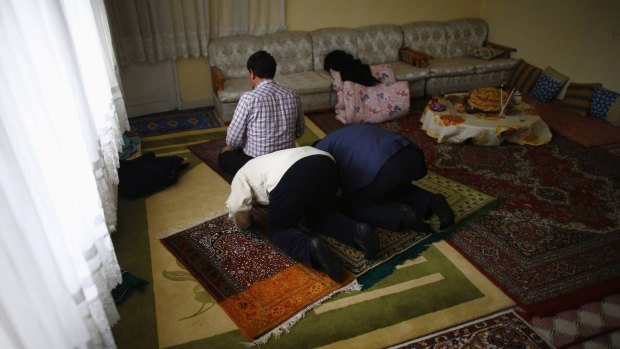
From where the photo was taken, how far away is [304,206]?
88.3 inches

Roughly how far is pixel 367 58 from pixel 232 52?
169 centimetres

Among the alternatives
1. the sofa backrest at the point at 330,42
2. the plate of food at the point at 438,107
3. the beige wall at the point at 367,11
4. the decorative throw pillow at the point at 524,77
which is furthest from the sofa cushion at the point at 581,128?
the sofa backrest at the point at 330,42

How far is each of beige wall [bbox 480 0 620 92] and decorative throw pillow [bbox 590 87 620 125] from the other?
0.51 ft

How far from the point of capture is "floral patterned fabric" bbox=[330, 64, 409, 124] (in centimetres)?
416

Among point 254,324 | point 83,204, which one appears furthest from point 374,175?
point 83,204

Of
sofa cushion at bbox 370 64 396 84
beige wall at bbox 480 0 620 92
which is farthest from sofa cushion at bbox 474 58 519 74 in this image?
sofa cushion at bbox 370 64 396 84

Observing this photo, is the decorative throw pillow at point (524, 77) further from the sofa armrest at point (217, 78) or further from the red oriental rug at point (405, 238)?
the sofa armrest at point (217, 78)

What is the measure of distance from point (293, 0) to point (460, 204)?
320 centimetres

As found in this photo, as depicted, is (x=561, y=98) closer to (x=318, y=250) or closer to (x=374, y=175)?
(x=374, y=175)

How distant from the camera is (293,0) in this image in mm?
4758

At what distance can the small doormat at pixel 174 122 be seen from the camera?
425 cm

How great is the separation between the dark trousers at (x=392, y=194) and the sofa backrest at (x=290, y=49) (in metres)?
2.62

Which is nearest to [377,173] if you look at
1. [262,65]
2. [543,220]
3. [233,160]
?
[262,65]

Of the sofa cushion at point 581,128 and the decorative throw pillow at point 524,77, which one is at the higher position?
the decorative throw pillow at point 524,77
